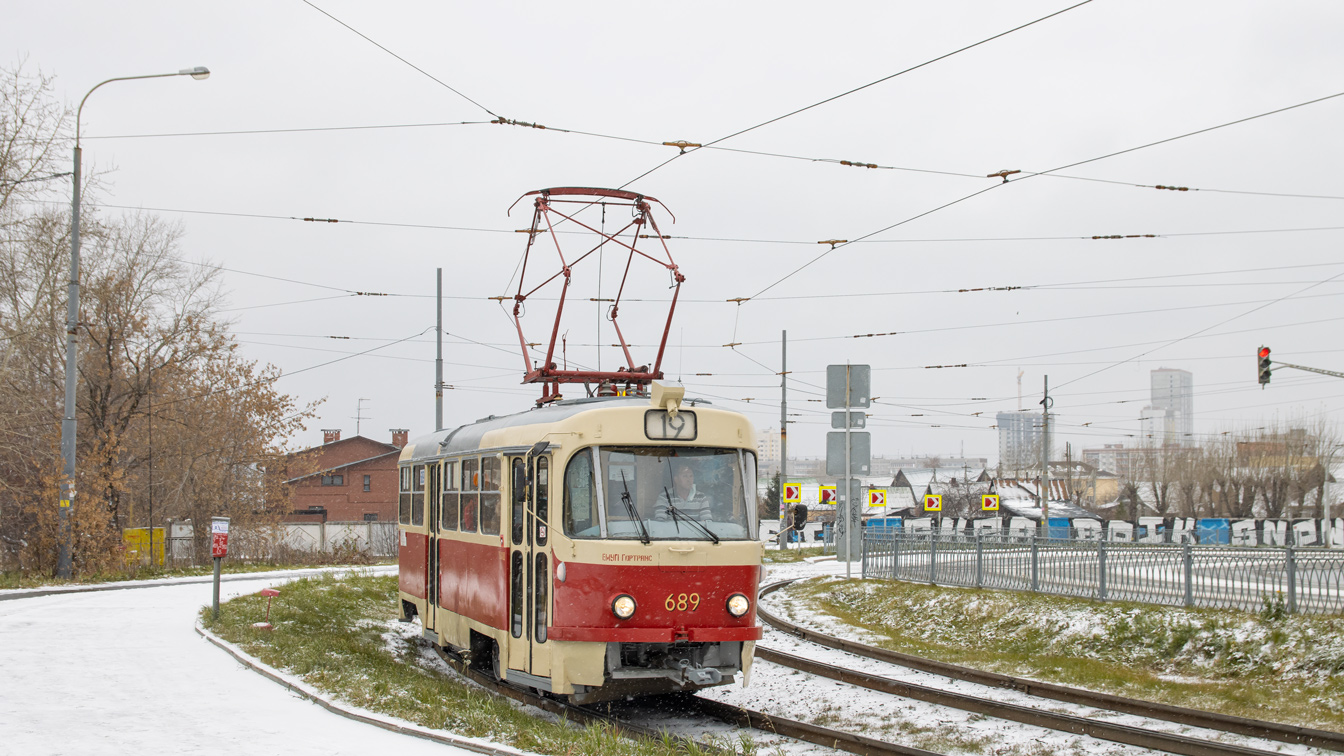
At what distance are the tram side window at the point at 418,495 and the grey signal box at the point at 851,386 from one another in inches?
395

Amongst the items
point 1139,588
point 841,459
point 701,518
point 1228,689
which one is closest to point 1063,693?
point 1228,689

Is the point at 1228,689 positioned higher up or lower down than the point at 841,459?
lower down

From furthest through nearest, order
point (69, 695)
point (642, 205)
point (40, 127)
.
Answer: point (40, 127) < point (642, 205) < point (69, 695)

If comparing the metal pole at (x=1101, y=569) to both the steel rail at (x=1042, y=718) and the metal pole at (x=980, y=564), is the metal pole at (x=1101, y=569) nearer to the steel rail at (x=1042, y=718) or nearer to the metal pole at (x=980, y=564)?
the metal pole at (x=980, y=564)

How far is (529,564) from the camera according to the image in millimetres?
10617

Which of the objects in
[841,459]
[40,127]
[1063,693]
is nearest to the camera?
[1063,693]

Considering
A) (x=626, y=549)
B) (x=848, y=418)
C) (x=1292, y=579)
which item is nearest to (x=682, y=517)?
(x=626, y=549)

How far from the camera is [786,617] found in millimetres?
20031

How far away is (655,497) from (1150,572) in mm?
9089

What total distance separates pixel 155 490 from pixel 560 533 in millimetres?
34950

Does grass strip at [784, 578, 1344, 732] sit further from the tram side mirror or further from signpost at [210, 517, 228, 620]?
signpost at [210, 517, 228, 620]

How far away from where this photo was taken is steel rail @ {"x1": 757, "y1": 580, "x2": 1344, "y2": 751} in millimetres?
9406

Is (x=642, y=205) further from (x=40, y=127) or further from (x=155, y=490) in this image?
(x=155, y=490)

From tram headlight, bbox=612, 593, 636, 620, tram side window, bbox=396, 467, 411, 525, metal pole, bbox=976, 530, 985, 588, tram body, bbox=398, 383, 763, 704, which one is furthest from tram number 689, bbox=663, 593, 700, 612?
metal pole, bbox=976, 530, 985, 588
